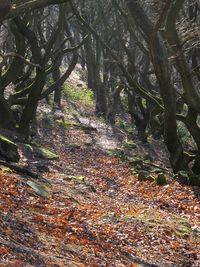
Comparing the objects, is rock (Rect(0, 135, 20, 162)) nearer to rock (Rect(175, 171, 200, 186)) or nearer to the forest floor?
the forest floor

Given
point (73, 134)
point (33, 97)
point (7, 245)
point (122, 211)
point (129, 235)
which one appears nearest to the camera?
point (7, 245)

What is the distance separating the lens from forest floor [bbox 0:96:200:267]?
7172 mm

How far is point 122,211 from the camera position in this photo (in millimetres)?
11078

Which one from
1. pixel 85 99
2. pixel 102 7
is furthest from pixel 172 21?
pixel 85 99

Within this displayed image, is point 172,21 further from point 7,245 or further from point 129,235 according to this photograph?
point 7,245

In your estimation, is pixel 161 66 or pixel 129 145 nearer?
pixel 161 66

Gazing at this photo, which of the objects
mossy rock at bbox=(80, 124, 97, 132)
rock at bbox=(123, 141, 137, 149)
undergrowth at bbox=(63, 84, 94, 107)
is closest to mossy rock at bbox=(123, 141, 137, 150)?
rock at bbox=(123, 141, 137, 149)

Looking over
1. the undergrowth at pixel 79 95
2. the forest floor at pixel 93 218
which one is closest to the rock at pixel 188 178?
the forest floor at pixel 93 218

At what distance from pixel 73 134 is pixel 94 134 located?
1.38 m

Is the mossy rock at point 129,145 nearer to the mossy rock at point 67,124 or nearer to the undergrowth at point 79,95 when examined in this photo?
the mossy rock at point 67,124

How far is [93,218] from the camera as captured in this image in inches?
385

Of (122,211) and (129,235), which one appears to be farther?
(122,211)

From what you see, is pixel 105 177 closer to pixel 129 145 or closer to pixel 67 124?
pixel 129 145

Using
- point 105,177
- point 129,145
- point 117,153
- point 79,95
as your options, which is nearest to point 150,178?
point 105,177
